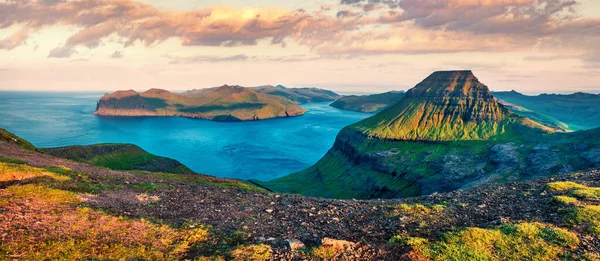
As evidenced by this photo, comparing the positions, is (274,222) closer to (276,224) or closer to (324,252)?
(276,224)

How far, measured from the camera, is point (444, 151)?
463 ft

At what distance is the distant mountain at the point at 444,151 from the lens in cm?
9925

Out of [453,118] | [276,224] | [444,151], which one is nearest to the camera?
[276,224]

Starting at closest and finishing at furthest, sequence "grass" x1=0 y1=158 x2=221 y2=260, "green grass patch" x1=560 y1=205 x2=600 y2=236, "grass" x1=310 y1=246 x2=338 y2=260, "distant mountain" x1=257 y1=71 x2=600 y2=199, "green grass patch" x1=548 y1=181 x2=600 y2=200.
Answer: "grass" x1=0 y1=158 x2=221 y2=260, "grass" x1=310 y1=246 x2=338 y2=260, "green grass patch" x1=560 y1=205 x2=600 y2=236, "green grass patch" x1=548 y1=181 x2=600 y2=200, "distant mountain" x1=257 y1=71 x2=600 y2=199

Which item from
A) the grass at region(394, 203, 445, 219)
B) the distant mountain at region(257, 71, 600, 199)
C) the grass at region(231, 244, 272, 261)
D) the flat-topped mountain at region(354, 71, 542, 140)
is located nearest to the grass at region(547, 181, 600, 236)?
the grass at region(394, 203, 445, 219)

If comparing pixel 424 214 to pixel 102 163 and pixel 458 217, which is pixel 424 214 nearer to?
pixel 458 217

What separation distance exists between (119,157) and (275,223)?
113504 millimetres

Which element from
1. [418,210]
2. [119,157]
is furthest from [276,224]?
[119,157]

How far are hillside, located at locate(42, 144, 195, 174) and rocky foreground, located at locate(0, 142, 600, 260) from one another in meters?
88.5

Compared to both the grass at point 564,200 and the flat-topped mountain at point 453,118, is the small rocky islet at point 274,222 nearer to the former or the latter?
the grass at point 564,200

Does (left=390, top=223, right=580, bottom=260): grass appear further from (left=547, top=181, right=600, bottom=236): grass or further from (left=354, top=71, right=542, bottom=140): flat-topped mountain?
(left=354, top=71, right=542, bottom=140): flat-topped mountain

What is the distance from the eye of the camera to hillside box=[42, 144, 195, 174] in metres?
98.9

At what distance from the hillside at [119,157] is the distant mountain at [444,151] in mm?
41713

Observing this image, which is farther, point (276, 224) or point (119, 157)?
point (119, 157)
